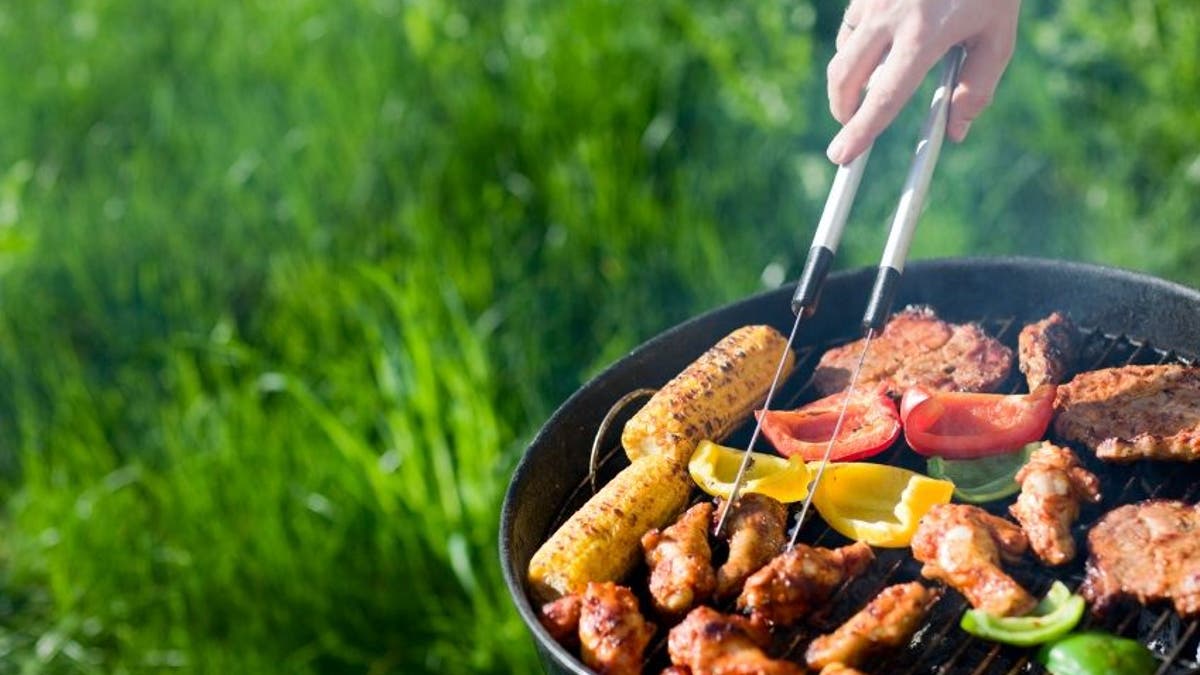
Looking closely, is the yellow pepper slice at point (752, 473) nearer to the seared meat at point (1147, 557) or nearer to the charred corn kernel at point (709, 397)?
the charred corn kernel at point (709, 397)

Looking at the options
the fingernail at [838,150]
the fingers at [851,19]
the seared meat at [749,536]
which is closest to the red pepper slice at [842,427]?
the seared meat at [749,536]

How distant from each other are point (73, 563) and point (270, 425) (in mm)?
741

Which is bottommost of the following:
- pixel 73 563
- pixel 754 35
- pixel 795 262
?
pixel 73 563

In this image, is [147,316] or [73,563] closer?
[73,563]

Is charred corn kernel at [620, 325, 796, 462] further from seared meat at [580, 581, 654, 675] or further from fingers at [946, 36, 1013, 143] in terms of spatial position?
fingers at [946, 36, 1013, 143]

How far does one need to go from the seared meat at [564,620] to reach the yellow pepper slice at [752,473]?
40 cm

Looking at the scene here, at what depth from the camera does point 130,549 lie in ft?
13.7

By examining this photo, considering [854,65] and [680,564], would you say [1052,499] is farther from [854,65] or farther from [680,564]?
[854,65]

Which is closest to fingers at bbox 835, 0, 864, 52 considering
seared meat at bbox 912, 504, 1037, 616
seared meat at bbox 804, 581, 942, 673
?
seared meat at bbox 912, 504, 1037, 616

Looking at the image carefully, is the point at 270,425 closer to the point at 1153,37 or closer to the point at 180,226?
the point at 180,226

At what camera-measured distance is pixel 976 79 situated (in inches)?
107

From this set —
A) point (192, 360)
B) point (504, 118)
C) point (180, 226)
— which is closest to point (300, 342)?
point (192, 360)

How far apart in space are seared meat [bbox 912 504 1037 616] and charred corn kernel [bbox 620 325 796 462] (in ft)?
1.69

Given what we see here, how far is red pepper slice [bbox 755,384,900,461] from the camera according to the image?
103 inches
